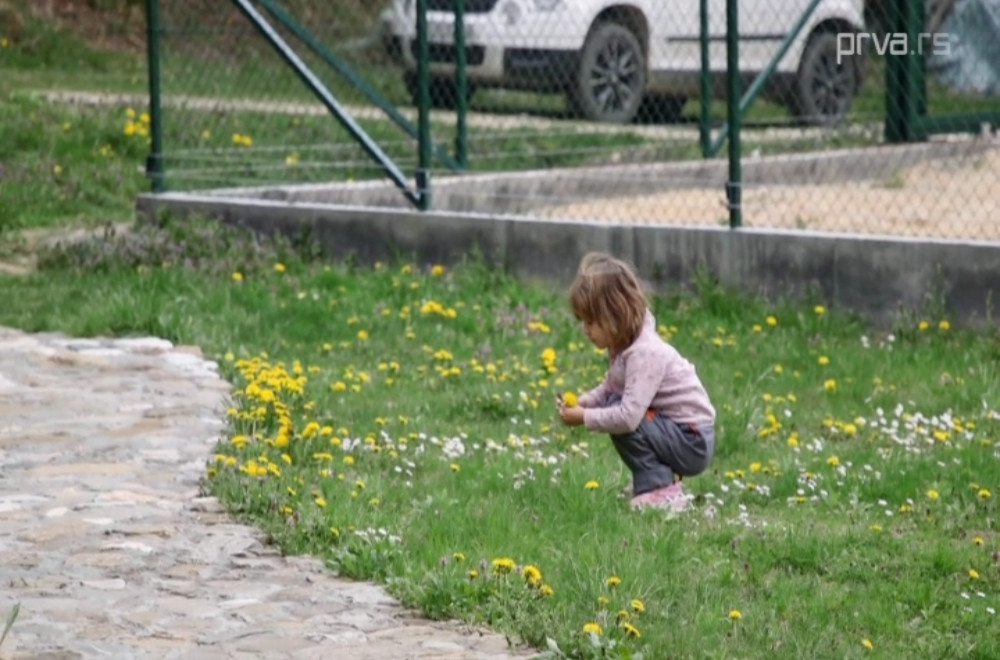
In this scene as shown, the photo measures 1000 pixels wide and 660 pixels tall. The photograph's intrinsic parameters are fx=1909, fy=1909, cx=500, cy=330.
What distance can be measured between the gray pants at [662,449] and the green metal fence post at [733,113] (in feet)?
11.2

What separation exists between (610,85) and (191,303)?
11.1ft

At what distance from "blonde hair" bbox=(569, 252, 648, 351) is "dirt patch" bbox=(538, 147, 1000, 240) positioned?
346 centimetres

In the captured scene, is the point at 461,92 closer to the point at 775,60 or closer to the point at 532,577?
the point at 775,60

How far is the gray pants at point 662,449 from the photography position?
638 centimetres

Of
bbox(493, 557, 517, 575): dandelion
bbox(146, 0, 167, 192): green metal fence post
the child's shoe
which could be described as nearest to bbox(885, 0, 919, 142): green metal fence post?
bbox(146, 0, 167, 192): green metal fence post

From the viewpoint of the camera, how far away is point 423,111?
11258 millimetres

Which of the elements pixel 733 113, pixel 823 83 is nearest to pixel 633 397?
pixel 733 113

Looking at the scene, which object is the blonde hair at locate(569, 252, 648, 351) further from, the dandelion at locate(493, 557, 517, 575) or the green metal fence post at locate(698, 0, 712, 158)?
the green metal fence post at locate(698, 0, 712, 158)

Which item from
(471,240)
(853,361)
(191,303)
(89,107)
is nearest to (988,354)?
(853,361)

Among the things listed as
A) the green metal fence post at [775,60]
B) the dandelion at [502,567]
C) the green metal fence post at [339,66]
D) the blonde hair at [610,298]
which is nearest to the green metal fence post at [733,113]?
the green metal fence post at [775,60]

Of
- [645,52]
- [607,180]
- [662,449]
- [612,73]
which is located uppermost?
[645,52]

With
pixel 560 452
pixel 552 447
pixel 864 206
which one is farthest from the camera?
pixel 864 206

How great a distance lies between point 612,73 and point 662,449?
225 inches

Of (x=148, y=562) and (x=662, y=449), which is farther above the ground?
(x=662, y=449)
